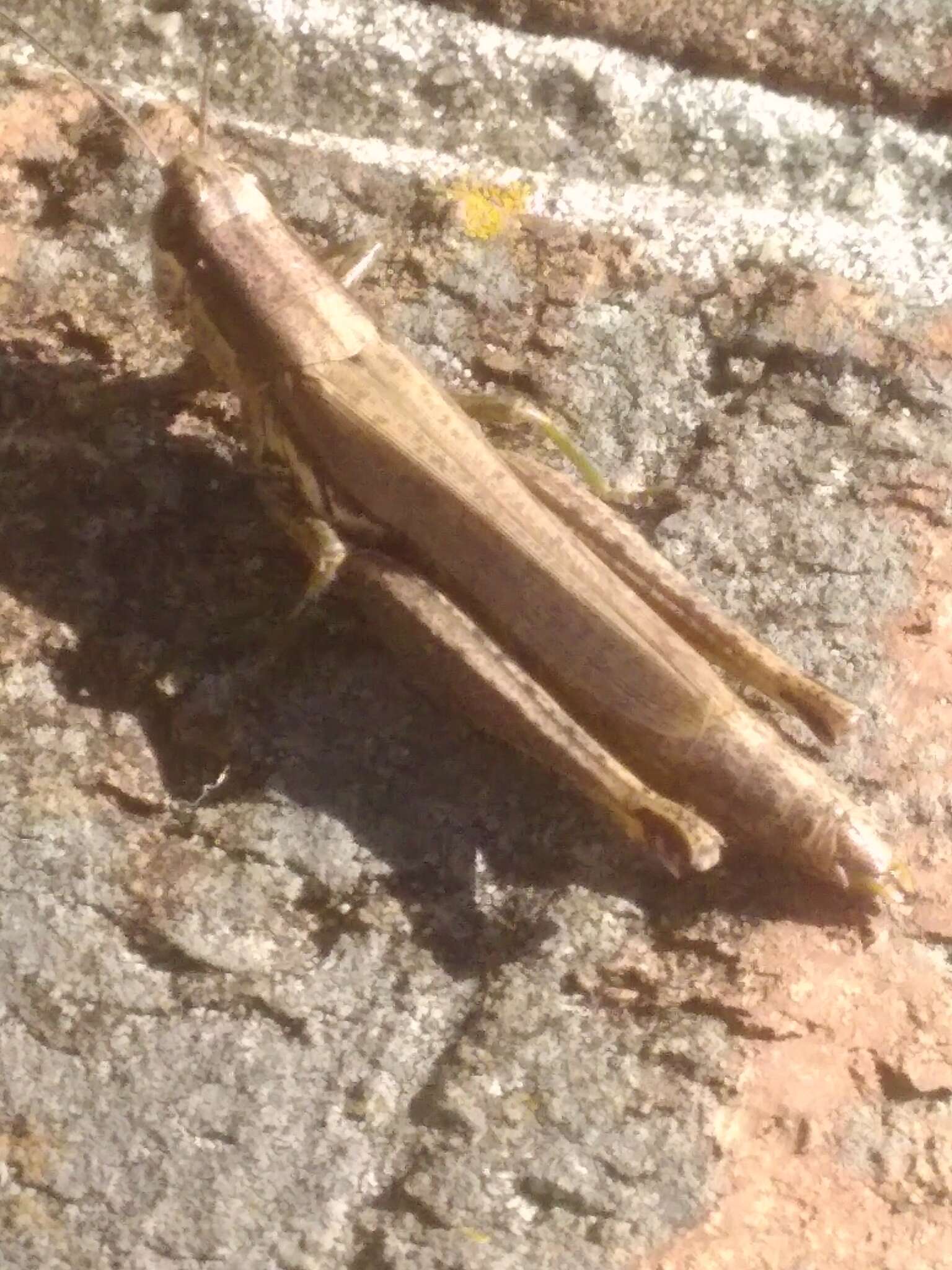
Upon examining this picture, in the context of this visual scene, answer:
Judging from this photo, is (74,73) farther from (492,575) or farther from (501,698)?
(501,698)

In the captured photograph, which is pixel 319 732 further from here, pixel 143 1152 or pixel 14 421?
pixel 14 421

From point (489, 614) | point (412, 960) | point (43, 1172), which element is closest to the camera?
point (43, 1172)

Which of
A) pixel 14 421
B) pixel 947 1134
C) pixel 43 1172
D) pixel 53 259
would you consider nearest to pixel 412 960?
pixel 43 1172

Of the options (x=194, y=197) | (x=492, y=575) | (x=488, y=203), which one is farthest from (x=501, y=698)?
(x=194, y=197)

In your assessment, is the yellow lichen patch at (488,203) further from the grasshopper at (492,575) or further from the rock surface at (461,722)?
the grasshopper at (492,575)

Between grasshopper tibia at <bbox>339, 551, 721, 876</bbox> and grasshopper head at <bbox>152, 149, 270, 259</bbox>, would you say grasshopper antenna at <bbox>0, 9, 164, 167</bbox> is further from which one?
grasshopper tibia at <bbox>339, 551, 721, 876</bbox>
